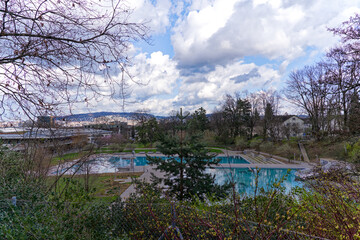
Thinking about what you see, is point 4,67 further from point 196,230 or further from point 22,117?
point 196,230

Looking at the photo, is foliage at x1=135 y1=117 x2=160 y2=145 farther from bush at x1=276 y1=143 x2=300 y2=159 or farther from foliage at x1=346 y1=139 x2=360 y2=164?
foliage at x1=346 y1=139 x2=360 y2=164

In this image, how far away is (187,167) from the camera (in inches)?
309

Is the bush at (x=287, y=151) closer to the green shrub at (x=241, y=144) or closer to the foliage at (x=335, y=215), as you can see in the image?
the green shrub at (x=241, y=144)

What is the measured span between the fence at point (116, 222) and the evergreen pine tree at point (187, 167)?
12.1 feet

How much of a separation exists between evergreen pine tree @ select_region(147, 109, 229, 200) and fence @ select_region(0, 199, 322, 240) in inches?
146

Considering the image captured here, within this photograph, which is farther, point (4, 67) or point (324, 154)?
point (324, 154)

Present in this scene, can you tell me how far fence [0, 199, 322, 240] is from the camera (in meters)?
2.01

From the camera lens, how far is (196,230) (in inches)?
113

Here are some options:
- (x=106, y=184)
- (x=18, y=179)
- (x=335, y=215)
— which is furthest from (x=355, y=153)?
(x=18, y=179)

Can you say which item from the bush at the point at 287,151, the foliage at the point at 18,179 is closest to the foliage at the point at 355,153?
the bush at the point at 287,151

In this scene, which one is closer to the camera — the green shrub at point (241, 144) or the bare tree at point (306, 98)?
the bare tree at point (306, 98)

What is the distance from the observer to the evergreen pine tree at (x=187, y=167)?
760 cm

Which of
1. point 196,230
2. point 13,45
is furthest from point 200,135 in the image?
point 13,45

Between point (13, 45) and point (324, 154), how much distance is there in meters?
21.9
